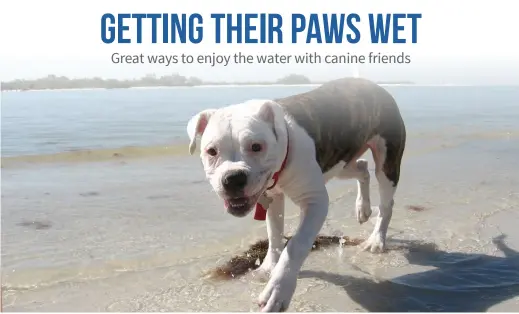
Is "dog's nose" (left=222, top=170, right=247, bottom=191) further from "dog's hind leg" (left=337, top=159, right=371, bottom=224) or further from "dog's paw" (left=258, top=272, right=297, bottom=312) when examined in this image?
"dog's hind leg" (left=337, top=159, right=371, bottom=224)

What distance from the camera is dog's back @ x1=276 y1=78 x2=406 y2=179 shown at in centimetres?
367

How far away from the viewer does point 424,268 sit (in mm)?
4023

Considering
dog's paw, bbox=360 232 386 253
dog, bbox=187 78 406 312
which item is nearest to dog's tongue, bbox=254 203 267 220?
dog, bbox=187 78 406 312

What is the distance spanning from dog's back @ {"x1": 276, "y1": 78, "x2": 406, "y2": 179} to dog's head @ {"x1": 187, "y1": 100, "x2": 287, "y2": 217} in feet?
1.51

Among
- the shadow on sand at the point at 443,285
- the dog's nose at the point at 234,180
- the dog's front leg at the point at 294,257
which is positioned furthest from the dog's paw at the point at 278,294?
the shadow on sand at the point at 443,285

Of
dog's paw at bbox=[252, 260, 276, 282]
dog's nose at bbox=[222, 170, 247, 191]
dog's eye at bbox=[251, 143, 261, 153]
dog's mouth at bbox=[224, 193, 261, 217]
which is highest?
dog's eye at bbox=[251, 143, 261, 153]

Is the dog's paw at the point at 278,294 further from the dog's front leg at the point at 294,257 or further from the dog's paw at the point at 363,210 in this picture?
the dog's paw at the point at 363,210

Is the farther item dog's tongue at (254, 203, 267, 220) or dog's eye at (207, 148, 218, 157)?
dog's tongue at (254, 203, 267, 220)

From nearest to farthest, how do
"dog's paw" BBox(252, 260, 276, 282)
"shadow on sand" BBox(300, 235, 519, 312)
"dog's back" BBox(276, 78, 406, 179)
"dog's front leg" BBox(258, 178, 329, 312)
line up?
"dog's front leg" BBox(258, 178, 329, 312) → "shadow on sand" BBox(300, 235, 519, 312) → "dog's back" BBox(276, 78, 406, 179) → "dog's paw" BBox(252, 260, 276, 282)

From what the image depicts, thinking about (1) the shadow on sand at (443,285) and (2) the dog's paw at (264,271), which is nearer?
(1) the shadow on sand at (443,285)

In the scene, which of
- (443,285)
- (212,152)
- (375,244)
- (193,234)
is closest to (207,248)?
(193,234)

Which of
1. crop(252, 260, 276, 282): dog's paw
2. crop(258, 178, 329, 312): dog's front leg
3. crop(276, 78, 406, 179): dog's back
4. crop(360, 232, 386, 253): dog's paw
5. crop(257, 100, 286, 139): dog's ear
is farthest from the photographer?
crop(360, 232, 386, 253): dog's paw

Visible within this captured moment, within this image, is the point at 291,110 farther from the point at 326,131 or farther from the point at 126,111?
the point at 126,111

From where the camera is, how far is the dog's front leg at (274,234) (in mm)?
3908
